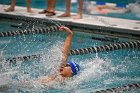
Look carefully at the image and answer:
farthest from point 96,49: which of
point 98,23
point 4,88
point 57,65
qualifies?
point 4,88

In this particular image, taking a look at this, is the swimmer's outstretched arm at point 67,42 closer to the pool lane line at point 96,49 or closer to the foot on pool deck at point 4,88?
the foot on pool deck at point 4,88

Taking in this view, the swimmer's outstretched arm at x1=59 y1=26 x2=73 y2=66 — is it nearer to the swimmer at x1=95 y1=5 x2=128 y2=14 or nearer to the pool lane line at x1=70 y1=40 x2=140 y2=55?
the pool lane line at x1=70 y1=40 x2=140 y2=55

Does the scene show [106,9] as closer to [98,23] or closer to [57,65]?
[98,23]

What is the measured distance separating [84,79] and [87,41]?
2.10 metres

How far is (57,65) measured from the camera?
223 inches

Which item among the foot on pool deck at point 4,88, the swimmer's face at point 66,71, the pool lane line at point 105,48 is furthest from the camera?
the pool lane line at point 105,48

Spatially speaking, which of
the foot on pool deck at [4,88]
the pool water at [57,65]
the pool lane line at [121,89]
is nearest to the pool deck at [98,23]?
the pool water at [57,65]

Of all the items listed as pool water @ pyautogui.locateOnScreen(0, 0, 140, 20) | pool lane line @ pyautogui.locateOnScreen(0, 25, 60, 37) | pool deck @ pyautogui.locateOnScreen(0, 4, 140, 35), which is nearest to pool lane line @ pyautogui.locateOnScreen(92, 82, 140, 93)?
pool deck @ pyautogui.locateOnScreen(0, 4, 140, 35)

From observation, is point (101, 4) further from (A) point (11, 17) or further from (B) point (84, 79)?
(B) point (84, 79)

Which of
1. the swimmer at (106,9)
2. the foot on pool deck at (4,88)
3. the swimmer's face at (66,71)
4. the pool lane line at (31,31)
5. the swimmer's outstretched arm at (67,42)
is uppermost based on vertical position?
the swimmer's outstretched arm at (67,42)

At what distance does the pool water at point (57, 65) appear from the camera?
16.1ft

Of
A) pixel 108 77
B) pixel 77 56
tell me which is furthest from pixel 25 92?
pixel 77 56

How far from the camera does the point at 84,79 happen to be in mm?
5328

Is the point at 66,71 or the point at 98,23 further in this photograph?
the point at 98,23
